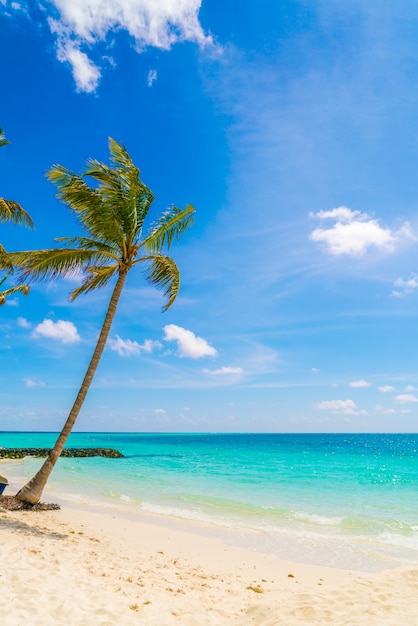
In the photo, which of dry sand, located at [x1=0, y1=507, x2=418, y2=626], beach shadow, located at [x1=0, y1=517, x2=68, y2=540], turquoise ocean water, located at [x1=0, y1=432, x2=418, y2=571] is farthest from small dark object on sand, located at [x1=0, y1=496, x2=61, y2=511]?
turquoise ocean water, located at [x1=0, y1=432, x2=418, y2=571]

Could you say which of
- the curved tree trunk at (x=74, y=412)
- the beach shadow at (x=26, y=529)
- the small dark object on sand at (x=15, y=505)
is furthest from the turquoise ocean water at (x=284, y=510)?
the beach shadow at (x=26, y=529)

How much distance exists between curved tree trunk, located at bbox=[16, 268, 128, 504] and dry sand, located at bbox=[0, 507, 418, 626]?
4.26 ft

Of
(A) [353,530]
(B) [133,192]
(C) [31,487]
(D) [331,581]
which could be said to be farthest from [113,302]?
(A) [353,530]

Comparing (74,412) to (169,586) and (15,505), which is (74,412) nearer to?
(15,505)

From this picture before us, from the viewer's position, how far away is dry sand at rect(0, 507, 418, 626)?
473 cm

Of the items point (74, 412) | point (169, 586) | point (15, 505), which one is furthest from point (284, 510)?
point (169, 586)

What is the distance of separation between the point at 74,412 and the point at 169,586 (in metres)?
5.40

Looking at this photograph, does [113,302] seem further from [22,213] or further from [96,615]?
[96,615]

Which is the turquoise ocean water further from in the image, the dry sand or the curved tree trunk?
the curved tree trunk

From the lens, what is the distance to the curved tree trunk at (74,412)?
1034 centimetres

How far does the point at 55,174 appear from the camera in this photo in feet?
34.5

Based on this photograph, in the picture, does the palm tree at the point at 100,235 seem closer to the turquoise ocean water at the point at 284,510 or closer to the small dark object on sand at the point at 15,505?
the small dark object on sand at the point at 15,505

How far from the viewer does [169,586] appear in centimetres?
609

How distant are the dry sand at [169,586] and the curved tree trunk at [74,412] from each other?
1300 millimetres
